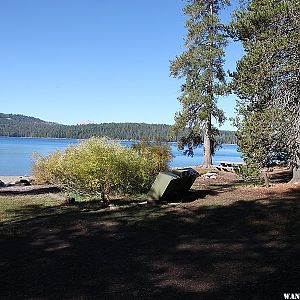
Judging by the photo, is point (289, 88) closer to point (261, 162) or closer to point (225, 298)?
point (261, 162)

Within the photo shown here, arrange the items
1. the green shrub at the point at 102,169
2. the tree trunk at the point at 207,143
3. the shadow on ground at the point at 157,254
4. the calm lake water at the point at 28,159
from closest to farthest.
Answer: the shadow on ground at the point at 157,254 < the green shrub at the point at 102,169 < the tree trunk at the point at 207,143 < the calm lake water at the point at 28,159

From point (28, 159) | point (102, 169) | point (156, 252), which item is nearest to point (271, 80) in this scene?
point (102, 169)

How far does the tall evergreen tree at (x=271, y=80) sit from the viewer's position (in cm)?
1521

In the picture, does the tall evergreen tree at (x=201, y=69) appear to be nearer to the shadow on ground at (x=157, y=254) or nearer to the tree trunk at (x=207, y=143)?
the tree trunk at (x=207, y=143)

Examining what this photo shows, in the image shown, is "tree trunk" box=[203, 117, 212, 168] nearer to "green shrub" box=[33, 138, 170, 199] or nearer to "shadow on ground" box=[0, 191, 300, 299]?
"green shrub" box=[33, 138, 170, 199]

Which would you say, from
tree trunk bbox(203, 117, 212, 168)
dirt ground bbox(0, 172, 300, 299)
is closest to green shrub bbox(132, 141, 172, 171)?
tree trunk bbox(203, 117, 212, 168)

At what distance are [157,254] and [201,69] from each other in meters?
22.9

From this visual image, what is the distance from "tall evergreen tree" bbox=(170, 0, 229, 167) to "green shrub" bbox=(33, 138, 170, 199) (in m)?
13.6

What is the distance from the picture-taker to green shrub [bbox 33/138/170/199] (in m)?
13.7

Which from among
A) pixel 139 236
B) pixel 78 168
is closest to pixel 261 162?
pixel 78 168

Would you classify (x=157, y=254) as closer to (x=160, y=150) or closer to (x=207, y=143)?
(x=160, y=150)

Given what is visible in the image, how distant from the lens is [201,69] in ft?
94.2

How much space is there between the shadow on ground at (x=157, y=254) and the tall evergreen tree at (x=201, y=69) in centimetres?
1713

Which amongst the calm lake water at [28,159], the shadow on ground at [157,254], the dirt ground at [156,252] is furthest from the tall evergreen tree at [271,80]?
the calm lake water at [28,159]
